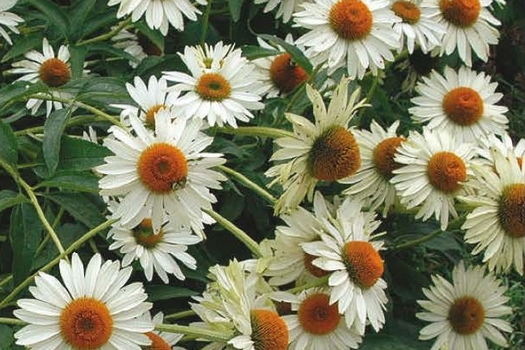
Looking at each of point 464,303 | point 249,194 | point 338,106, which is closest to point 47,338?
point 338,106

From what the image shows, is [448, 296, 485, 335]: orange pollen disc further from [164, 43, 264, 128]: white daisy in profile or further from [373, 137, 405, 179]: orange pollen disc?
[164, 43, 264, 128]: white daisy in profile

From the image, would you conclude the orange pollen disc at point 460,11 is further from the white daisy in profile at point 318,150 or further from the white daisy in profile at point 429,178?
the white daisy in profile at point 318,150

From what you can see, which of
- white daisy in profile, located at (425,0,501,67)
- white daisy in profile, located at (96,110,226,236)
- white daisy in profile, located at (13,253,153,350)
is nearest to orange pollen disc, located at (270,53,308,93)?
white daisy in profile, located at (425,0,501,67)

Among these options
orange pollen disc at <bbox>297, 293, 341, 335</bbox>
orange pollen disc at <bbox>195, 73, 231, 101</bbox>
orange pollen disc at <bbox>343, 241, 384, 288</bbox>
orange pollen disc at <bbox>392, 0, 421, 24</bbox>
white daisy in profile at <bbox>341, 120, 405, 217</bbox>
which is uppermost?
orange pollen disc at <bbox>392, 0, 421, 24</bbox>

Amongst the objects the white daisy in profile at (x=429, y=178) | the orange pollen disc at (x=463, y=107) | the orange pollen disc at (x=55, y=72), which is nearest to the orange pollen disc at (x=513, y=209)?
the white daisy in profile at (x=429, y=178)

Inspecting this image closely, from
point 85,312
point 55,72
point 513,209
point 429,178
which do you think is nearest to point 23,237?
point 85,312

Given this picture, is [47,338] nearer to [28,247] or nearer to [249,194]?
[28,247]
